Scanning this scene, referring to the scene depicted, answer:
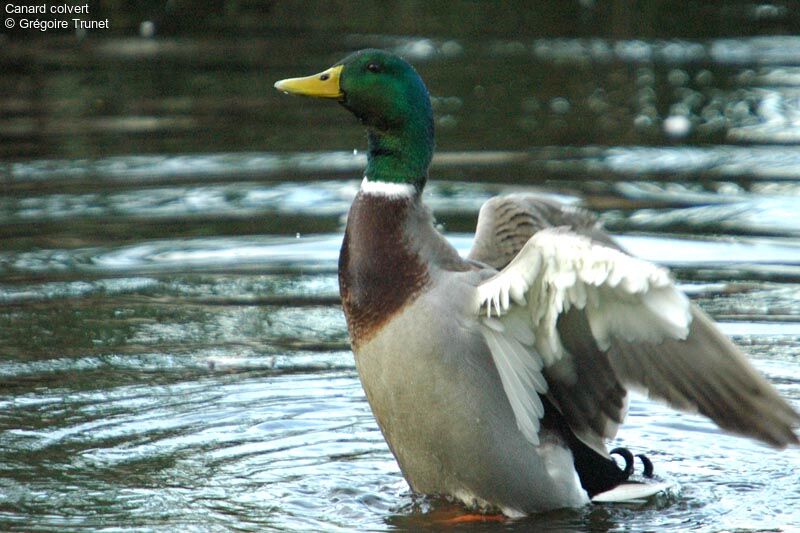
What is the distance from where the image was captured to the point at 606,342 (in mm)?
5145

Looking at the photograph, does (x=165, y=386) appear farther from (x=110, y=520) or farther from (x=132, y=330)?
(x=110, y=520)

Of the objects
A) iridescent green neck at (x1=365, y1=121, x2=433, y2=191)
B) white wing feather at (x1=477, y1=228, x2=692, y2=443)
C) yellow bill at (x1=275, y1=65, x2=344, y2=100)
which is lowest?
white wing feather at (x1=477, y1=228, x2=692, y2=443)

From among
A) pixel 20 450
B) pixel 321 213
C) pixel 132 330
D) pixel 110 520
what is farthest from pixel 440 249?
pixel 321 213

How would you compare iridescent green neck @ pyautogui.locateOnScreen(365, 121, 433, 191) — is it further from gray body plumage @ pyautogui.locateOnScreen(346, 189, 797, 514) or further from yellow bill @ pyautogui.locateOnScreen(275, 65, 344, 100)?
yellow bill @ pyautogui.locateOnScreen(275, 65, 344, 100)

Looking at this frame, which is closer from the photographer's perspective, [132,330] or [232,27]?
[132,330]

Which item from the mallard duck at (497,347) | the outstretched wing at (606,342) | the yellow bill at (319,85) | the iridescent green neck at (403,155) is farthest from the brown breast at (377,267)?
the yellow bill at (319,85)

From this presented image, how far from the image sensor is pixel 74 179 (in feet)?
35.0

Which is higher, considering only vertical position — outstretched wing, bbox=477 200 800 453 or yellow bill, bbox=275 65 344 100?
yellow bill, bbox=275 65 344 100

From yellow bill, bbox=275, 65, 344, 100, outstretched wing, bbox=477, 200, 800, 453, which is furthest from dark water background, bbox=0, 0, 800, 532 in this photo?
yellow bill, bbox=275, 65, 344, 100

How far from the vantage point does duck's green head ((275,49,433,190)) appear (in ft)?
18.4

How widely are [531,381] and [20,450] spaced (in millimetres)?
2105

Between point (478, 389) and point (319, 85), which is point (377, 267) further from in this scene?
point (319, 85)

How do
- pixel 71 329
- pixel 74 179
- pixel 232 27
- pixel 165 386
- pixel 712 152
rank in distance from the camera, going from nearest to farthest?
pixel 165 386 < pixel 71 329 < pixel 74 179 < pixel 712 152 < pixel 232 27

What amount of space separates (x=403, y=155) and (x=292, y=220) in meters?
4.08
